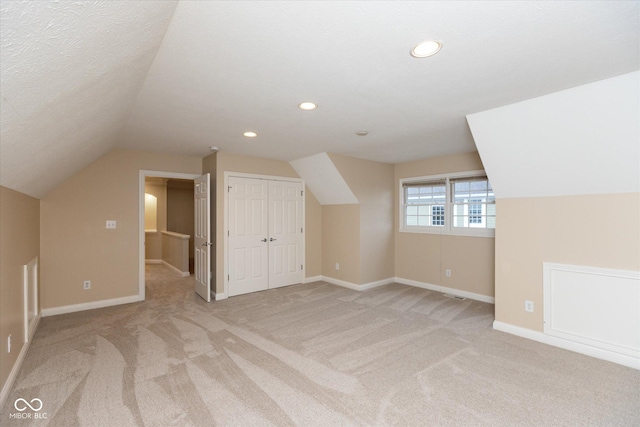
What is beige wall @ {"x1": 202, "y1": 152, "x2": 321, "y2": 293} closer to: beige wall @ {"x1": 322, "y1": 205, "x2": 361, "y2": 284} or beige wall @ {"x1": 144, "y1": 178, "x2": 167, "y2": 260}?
beige wall @ {"x1": 322, "y1": 205, "x2": 361, "y2": 284}

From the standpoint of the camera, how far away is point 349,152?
4.66 m

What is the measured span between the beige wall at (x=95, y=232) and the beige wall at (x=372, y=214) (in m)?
3.10

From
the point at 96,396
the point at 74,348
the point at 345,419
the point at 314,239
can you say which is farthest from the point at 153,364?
the point at 314,239

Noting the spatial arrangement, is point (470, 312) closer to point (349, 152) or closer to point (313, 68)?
point (349, 152)

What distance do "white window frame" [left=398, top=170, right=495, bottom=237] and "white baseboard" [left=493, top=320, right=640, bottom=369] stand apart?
5.10ft

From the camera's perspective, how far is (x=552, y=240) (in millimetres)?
3035

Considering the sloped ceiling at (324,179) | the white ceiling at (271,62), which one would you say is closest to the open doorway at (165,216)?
the sloped ceiling at (324,179)

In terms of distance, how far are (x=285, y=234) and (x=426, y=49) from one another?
4.08 metres

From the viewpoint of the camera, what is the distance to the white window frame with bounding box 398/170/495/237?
4566 millimetres

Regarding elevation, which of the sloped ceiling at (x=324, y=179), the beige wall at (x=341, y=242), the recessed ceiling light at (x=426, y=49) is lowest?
the beige wall at (x=341, y=242)

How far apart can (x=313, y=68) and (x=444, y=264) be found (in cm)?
413

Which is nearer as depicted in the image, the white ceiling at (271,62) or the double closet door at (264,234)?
the white ceiling at (271,62)

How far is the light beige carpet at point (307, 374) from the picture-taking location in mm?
1938

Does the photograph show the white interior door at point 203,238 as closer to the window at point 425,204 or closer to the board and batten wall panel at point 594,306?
the window at point 425,204
